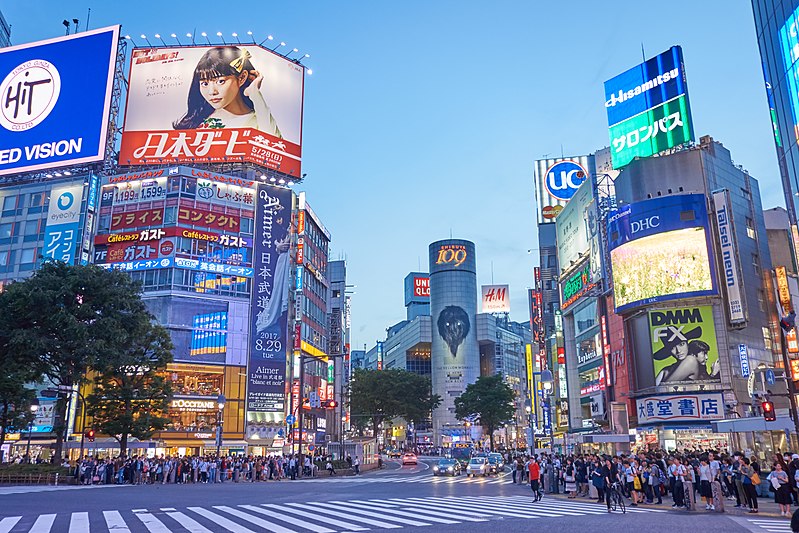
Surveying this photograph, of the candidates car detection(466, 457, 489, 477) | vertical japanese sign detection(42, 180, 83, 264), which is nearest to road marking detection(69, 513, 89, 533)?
car detection(466, 457, 489, 477)

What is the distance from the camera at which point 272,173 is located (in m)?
70.8

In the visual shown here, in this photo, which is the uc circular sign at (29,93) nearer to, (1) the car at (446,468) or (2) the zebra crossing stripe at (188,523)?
(1) the car at (446,468)

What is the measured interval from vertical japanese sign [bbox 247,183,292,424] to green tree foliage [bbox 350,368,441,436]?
85.3 ft

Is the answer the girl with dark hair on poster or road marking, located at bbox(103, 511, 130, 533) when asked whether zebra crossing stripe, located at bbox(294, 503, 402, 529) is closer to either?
road marking, located at bbox(103, 511, 130, 533)

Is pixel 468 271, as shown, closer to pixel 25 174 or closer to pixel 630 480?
pixel 25 174

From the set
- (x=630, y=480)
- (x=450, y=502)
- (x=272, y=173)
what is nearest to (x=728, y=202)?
(x=630, y=480)

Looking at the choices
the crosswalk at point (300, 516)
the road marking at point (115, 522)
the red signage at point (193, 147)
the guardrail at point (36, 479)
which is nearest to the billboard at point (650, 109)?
the red signage at point (193, 147)

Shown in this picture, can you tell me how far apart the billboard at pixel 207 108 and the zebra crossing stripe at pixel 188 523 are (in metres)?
52.7

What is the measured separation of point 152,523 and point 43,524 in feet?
7.87

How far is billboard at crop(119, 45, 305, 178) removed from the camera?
66188mm

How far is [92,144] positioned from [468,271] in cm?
9489

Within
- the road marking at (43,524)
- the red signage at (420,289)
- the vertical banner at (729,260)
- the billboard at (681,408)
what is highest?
the red signage at (420,289)

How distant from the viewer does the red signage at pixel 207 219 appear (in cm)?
6284

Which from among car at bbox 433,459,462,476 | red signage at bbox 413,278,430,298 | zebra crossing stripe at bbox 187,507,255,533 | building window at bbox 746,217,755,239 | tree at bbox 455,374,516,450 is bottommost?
car at bbox 433,459,462,476
